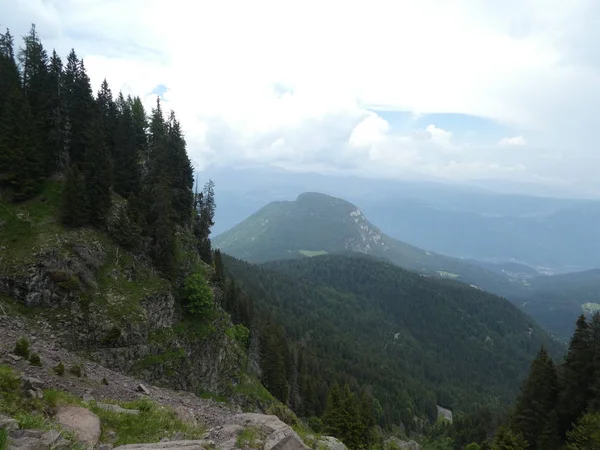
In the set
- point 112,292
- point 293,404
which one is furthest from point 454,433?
point 112,292

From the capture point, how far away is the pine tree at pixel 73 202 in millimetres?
36031

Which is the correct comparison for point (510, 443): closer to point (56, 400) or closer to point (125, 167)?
point (56, 400)

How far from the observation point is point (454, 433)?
97.2 meters

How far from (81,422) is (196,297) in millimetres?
30679

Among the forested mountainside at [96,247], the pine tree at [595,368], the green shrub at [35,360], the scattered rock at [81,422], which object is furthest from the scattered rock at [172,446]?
the pine tree at [595,368]

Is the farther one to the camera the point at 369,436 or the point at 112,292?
the point at 369,436

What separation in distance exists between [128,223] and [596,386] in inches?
2238

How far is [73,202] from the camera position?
3631cm

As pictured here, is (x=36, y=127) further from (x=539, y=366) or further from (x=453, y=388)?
(x=453, y=388)

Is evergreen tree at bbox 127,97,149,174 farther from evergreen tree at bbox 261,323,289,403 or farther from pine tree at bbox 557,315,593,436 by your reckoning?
pine tree at bbox 557,315,593,436

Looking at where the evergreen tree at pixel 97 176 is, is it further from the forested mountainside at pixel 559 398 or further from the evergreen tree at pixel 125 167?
the forested mountainside at pixel 559 398

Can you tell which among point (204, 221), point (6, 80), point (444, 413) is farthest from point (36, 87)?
point (444, 413)

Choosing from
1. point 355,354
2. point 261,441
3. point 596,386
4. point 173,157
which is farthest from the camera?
point 355,354

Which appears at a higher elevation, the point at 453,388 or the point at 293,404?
the point at 293,404
